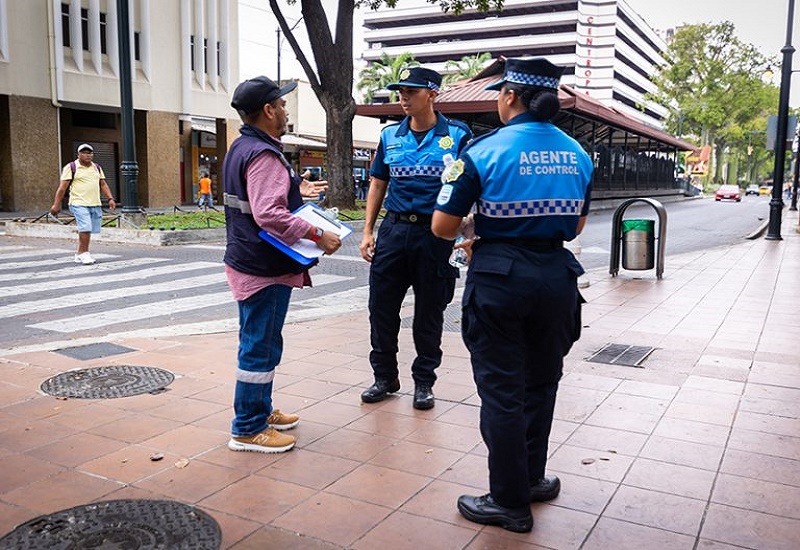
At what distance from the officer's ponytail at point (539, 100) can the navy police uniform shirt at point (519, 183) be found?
4 cm

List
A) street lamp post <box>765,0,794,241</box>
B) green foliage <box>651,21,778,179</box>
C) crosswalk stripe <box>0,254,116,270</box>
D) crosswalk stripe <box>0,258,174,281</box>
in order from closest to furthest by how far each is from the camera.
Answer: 1. crosswalk stripe <box>0,258,174,281</box>
2. crosswalk stripe <box>0,254,116,270</box>
3. street lamp post <box>765,0,794,241</box>
4. green foliage <box>651,21,778,179</box>

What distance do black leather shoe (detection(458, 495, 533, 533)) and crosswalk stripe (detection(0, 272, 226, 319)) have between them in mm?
6266

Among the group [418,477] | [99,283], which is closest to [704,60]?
[99,283]

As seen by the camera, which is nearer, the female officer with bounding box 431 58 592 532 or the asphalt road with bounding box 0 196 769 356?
the female officer with bounding box 431 58 592 532

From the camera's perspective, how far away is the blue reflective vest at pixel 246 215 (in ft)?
12.3

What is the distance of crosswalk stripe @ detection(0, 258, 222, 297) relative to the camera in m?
9.37

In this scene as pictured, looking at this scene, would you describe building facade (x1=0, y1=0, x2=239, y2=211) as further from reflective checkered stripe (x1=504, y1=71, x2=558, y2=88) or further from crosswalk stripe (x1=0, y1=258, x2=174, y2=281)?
reflective checkered stripe (x1=504, y1=71, x2=558, y2=88)

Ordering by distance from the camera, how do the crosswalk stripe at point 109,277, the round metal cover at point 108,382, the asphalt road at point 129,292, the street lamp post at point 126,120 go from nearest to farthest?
the round metal cover at point 108,382 → the asphalt road at point 129,292 → the crosswalk stripe at point 109,277 → the street lamp post at point 126,120

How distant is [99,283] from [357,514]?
7.70 m

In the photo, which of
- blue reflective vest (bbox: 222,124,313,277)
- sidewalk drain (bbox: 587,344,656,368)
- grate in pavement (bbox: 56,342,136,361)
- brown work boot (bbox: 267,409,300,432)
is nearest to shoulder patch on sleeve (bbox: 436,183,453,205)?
blue reflective vest (bbox: 222,124,313,277)

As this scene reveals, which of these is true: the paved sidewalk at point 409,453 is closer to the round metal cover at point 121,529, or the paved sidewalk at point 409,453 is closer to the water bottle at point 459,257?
the round metal cover at point 121,529

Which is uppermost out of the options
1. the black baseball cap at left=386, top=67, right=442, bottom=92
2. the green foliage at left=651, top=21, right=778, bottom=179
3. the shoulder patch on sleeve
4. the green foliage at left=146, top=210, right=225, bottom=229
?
the green foliage at left=651, top=21, right=778, bottom=179

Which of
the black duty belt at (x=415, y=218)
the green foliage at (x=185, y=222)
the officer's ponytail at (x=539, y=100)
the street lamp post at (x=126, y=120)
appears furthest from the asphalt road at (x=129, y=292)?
the officer's ponytail at (x=539, y=100)

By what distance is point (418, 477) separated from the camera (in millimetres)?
3643
